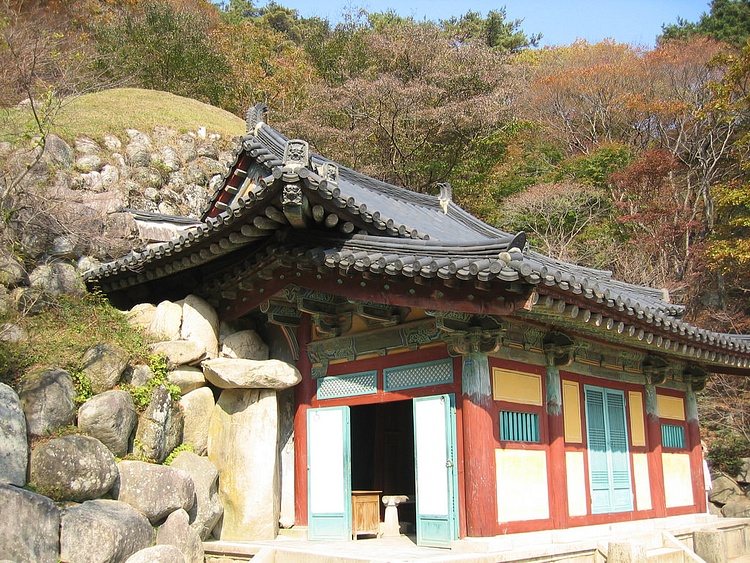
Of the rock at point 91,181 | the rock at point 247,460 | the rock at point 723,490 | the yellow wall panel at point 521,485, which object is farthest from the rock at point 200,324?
the rock at point 723,490

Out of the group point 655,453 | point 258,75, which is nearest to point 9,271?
point 655,453

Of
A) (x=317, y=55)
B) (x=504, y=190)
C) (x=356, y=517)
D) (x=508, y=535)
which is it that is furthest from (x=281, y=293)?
(x=317, y=55)

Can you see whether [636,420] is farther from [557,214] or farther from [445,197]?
[557,214]

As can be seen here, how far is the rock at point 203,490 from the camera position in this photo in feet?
31.1

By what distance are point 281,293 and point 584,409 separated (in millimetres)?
4907

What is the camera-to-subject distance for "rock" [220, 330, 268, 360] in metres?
11.0

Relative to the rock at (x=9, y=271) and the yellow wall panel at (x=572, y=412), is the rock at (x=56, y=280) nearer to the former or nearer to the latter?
the rock at (x=9, y=271)

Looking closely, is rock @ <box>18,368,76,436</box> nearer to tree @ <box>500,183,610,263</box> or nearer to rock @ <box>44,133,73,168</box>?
rock @ <box>44,133,73,168</box>

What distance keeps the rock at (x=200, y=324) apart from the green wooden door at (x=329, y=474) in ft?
6.47

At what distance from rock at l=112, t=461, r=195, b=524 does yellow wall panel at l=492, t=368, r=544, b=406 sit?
4265 millimetres

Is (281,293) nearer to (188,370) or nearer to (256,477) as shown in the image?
(188,370)

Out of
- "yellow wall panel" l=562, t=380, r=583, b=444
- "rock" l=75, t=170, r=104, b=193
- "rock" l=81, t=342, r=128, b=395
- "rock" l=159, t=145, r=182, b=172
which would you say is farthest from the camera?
"rock" l=159, t=145, r=182, b=172

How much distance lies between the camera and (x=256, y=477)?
10047 mm

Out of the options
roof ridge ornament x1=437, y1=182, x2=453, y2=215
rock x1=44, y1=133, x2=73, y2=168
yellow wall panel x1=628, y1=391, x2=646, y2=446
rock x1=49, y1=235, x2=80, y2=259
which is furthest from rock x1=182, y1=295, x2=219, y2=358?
rock x1=44, y1=133, x2=73, y2=168
